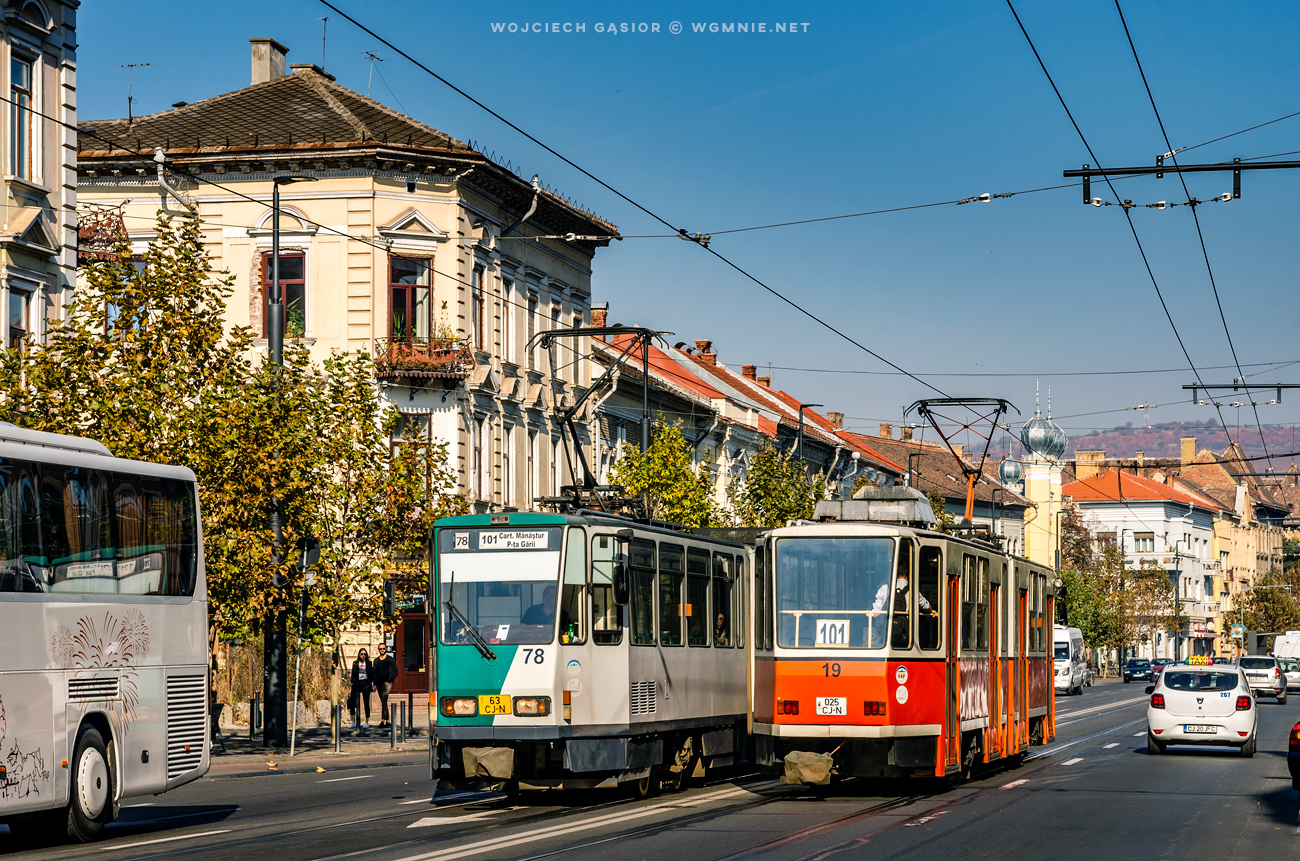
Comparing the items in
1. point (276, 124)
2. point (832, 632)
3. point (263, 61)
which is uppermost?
point (263, 61)

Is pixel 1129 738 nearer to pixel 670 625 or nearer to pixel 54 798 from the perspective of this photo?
pixel 670 625

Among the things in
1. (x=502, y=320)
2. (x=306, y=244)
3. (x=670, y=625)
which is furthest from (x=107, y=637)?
(x=502, y=320)

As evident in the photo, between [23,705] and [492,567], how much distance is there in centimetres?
521

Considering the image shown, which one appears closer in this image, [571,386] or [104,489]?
[104,489]

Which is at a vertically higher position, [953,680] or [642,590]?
[642,590]

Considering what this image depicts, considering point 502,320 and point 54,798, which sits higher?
point 502,320

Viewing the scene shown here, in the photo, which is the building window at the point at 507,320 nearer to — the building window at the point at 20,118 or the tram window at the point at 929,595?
the building window at the point at 20,118

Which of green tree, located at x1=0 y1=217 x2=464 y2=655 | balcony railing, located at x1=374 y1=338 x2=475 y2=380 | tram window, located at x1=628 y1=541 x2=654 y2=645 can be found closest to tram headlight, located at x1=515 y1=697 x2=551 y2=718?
tram window, located at x1=628 y1=541 x2=654 y2=645

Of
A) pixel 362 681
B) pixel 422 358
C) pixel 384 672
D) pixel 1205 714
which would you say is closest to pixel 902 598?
pixel 1205 714

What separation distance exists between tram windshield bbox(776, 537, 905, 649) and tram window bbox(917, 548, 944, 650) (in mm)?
432

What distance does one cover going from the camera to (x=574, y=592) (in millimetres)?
18141

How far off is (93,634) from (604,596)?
5252 mm

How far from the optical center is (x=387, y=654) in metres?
38.4

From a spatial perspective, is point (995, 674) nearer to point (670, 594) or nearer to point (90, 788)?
point (670, 594)
